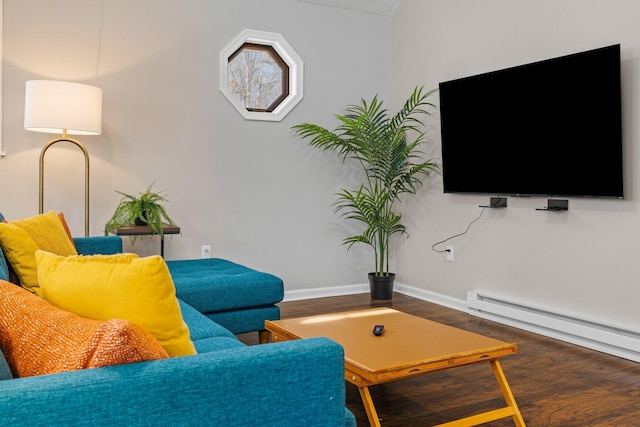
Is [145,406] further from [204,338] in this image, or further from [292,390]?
[204,338]

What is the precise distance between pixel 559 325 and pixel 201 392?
3027 mm

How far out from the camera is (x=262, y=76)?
16.0 feet

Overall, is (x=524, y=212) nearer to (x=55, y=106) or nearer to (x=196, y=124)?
(x=196, y=124)

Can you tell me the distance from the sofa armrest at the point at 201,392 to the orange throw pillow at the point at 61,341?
34mm

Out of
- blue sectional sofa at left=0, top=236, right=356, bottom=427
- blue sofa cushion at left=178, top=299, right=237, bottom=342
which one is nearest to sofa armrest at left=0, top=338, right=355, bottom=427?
blue sectional sofa at left=0, top=236, right=356, bottom=427

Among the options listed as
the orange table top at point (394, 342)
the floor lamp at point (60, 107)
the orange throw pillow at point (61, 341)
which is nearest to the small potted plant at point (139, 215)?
the floor lamp at point (60, 107)

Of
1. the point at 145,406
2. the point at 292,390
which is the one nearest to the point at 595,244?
the point at 292,390

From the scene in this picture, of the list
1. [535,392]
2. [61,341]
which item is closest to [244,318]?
[535,392]

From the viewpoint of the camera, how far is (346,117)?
202 inches

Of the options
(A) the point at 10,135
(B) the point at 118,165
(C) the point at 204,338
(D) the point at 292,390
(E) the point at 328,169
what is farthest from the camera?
(E) the point at 328,169

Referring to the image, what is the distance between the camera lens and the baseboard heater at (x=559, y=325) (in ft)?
10.8

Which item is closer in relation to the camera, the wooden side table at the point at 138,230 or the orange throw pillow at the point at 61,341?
the orange throw pillow at the point at 61,341

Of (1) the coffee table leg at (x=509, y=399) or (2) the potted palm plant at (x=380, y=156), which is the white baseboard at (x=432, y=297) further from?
(1) the coffee table leg at (x=509, y=399)

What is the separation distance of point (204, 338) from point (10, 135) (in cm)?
263
